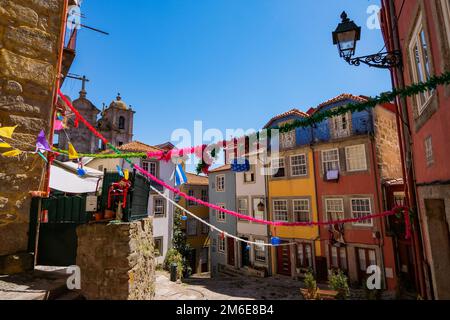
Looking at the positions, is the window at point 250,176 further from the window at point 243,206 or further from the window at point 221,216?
the window at point 221,216

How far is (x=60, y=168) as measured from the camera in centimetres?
812

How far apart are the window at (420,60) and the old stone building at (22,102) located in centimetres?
724

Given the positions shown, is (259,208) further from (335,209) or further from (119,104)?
(119,104)

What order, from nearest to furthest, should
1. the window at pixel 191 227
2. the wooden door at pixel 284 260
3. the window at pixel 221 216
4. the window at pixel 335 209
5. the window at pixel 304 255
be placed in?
the window at pixel 335 209, the window at pixel 304 255, the wooden door at pixel 284 260, the window at pixel 221 216, the window at pixel 191 227

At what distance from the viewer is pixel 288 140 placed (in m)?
19.9

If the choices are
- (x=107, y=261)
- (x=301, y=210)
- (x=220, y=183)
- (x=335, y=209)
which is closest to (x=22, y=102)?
(x=107, y=261)

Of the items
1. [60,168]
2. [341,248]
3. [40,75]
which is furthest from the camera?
[341,248]

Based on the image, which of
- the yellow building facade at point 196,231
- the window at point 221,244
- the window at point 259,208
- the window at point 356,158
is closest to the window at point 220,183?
the window at point 259,208

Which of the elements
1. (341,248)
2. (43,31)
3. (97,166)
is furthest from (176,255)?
(43,31)

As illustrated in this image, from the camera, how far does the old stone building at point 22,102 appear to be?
4285 mm

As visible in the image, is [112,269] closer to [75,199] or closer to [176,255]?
[75,199]

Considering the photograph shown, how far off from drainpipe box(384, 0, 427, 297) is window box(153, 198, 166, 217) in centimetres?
1942

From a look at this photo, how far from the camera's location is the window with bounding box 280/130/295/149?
19656mm
